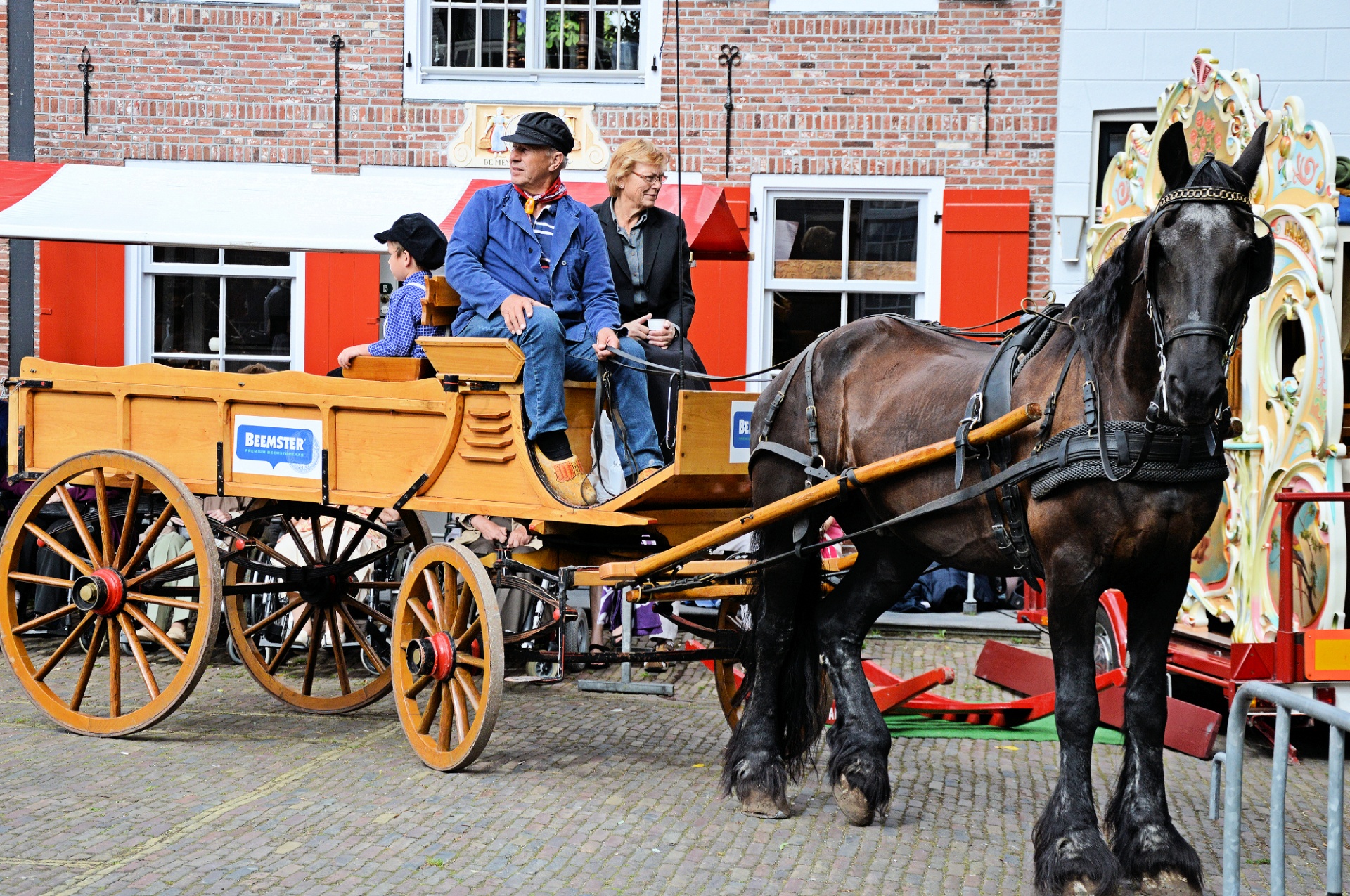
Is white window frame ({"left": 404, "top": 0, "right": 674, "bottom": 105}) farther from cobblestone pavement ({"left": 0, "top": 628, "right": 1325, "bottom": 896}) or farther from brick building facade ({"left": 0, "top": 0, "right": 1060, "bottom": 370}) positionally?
cobblestone pavement ({"left": 0, "top": 628, "right": 1325, "bottom": 896})

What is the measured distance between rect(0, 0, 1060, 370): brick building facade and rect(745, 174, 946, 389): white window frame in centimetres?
1

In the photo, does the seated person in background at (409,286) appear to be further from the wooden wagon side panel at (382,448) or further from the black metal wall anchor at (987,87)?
the black metal wall anchor at (987,87)

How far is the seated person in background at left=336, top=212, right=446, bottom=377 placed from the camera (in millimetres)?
6125

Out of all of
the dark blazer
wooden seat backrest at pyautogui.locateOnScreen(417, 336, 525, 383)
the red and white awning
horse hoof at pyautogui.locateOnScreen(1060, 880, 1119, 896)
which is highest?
the red and white awning

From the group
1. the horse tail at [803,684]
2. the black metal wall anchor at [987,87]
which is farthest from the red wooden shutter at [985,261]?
the horse tail at [803,684]

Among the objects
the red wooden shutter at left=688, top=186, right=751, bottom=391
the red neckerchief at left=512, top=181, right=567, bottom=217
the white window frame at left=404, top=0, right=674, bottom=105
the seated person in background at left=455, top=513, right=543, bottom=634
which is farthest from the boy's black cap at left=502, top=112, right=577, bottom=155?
the white window frame at left=404, top=0, right=674, bottom=105

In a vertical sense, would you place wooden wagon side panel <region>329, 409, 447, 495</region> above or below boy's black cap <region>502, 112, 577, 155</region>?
below

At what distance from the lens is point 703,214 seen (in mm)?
8703

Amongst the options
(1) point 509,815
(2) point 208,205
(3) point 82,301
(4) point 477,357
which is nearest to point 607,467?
(4) point 477,357

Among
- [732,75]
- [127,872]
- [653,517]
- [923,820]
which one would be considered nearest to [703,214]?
[732,75]

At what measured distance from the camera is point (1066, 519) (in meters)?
3.90

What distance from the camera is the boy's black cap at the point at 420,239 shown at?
6.42 m

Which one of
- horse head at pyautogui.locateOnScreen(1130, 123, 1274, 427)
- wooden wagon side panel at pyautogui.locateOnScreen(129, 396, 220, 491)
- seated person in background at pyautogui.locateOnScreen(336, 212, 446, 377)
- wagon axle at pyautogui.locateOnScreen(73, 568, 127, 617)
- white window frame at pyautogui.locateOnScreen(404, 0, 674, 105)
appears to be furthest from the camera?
white window frame at pyautogui.locateOnScreen(404, 0, 674, 105)

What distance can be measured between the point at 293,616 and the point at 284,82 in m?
4.59
